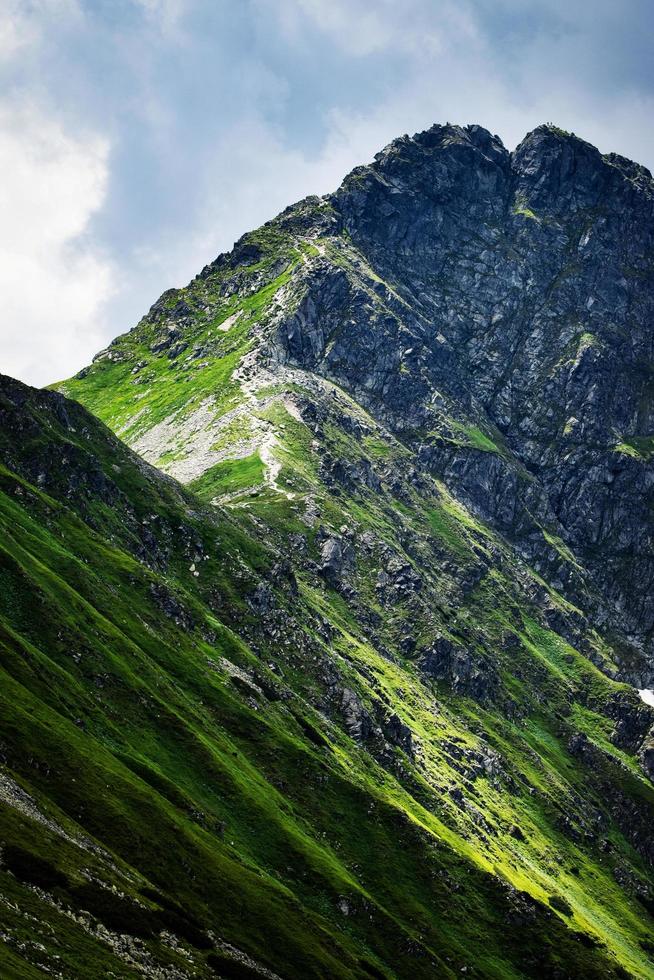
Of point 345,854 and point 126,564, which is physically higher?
point 126,564

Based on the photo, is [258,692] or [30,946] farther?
[258,692]

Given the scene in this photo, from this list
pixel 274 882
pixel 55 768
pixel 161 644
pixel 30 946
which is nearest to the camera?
pixel 30 946

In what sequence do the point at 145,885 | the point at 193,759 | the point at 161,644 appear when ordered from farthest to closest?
1. the point at 161,644
2. the point at 193,759
3. the point at 145,885

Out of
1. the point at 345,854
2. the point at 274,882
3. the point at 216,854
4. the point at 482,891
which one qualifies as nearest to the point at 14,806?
the point at 216,854

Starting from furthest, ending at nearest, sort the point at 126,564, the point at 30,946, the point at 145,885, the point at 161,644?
the point at 126,564 < the point at 161,644 < the point at 145,885 < the point at 30,946

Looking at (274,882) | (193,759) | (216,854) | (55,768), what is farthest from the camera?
(193,759)

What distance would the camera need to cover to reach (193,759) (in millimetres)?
115375

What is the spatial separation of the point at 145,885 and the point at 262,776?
5883 centimetres

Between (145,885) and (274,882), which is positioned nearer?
(145,885)

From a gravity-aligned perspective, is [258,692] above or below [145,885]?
above

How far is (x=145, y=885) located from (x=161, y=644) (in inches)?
2742

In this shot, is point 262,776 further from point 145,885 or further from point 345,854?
point 145,885

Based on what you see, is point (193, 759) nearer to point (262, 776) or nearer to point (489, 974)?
point (262, 776)

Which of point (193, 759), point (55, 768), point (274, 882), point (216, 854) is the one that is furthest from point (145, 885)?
point (193, 759)
